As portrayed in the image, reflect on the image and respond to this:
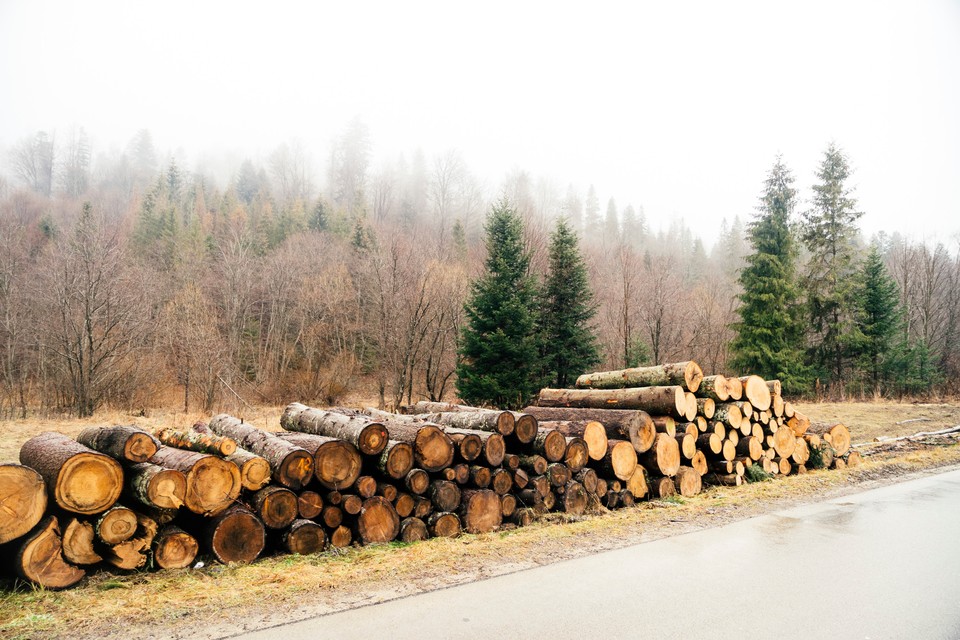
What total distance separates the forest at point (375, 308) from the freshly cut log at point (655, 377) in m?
10.3

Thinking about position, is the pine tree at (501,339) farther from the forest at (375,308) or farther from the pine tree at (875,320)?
the pine tree at (875,320)

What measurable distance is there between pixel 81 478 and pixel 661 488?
807 centimetres

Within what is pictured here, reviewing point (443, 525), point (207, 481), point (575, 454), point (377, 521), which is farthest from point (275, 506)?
point (575, 454)

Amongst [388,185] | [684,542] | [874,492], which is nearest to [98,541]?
[684,542]

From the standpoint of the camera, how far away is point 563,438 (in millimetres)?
8039

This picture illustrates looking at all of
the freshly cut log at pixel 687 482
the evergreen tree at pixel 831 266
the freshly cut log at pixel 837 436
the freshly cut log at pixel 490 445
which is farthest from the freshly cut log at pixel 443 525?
the evergreen tree at pixel 831 266

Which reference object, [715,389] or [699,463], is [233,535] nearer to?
[699,463]

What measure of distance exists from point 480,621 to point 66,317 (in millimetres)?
23535

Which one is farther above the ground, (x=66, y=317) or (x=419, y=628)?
(x=66, y=317)

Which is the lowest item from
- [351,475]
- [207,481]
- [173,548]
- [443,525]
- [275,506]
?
[443,525]

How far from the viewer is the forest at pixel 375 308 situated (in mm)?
22453

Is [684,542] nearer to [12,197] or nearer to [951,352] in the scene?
[951,352]

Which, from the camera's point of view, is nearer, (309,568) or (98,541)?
(98,541)

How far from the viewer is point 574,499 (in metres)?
7.93
